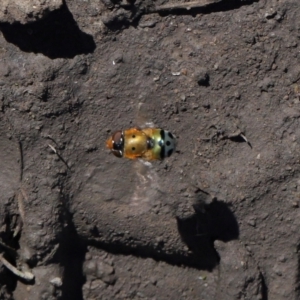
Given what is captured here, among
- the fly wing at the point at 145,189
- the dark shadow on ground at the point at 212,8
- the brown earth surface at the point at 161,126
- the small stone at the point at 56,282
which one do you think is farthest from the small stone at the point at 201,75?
the small stone at the point at 56,282

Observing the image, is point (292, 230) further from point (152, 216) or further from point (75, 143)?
point (75, 143)

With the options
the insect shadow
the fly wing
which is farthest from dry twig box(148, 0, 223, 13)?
the insect shadow

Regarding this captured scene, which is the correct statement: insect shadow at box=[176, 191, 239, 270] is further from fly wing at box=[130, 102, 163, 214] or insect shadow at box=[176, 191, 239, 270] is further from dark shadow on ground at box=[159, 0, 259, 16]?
dark shadow on ground at box=[159, 0, 259, 16]

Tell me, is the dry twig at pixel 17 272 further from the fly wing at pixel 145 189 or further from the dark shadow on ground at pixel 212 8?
the dark shadow on ground at pixel 212 8

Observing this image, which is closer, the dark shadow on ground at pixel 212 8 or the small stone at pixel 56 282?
the dark shadow on ground at pixel 212 8

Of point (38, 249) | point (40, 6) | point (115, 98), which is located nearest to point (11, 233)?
point (38, 249)

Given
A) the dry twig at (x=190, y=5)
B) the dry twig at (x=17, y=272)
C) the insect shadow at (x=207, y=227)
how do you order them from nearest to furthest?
the dry twig at (x=190, y=5), the insect shadow at (x=207, y=227), the dry twig at (x=17, y=272)

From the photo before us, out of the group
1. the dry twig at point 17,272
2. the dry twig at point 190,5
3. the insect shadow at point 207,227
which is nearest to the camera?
the dry twig at point 190,5

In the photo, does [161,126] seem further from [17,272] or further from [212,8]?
[17,272]

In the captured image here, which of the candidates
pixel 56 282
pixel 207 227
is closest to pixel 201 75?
pixel 207 227
